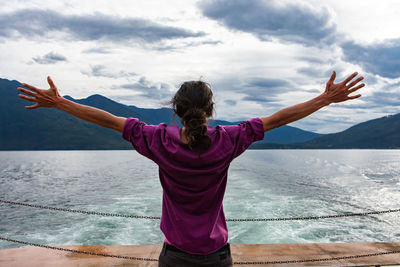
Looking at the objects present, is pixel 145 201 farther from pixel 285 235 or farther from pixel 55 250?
pixel 55 250

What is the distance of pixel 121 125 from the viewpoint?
5.40ft

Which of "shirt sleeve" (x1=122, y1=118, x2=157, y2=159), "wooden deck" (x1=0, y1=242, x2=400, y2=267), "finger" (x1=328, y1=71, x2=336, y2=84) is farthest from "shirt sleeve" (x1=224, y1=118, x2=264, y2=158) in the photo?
"wooden deck" (x1=0, y1=242, x2=400, y2=267)

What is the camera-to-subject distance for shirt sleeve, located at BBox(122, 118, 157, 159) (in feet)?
5.26

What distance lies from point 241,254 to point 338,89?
134 inches

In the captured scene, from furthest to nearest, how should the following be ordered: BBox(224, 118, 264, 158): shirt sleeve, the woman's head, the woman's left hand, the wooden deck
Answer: the wooden deck
the woman's left hand
BBox(224, 118, 264, 158): shirt sleeve
the woman's head

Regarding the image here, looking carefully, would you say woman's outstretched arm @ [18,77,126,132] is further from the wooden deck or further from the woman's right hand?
the wooden deck

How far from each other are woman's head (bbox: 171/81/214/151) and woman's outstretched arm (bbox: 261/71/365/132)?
373 millimetres

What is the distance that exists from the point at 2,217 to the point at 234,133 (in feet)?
61.1

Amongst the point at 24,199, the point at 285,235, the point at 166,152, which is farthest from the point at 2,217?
the point at 166,152

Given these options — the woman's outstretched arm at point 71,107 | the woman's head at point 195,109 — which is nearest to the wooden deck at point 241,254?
the woman's outstretched arm at point 71,107

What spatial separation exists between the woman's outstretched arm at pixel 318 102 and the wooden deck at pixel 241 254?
3.16 meters

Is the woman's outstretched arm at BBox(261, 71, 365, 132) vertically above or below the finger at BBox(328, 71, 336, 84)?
below

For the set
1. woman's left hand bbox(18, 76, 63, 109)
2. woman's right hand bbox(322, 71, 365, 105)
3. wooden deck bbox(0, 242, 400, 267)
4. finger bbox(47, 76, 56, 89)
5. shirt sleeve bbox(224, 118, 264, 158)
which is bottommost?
wooden deck bbox(0, 242, 400, 267)

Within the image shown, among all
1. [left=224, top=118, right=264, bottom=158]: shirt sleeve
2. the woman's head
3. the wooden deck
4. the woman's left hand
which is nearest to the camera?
the woman's head
